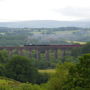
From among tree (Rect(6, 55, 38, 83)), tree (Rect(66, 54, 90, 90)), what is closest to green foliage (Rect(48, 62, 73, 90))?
tree (Rect(66, 54, 90, 90))

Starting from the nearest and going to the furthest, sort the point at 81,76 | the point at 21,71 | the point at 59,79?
1. the point at 81,76
2. the point at 59,79
3. the point at 21,71

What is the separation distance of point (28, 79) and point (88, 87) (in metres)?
27.7

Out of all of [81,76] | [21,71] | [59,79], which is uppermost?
[81,76]

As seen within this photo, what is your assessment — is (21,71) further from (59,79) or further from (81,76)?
(81,76)

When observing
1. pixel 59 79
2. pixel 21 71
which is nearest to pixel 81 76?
pixel 59 79

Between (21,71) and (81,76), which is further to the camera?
(21,71)

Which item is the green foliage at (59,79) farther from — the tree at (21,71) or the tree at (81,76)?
the tree at (21,71)

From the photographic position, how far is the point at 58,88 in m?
27.5

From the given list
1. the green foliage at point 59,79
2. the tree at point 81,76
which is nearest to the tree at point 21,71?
the green foliage at point 59,79

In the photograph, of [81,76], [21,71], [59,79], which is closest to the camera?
[81,76]

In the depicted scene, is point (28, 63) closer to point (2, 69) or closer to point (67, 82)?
point (2, 69)

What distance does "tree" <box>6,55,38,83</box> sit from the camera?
49781mm

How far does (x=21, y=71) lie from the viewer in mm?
50531

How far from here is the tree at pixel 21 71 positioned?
163ft
